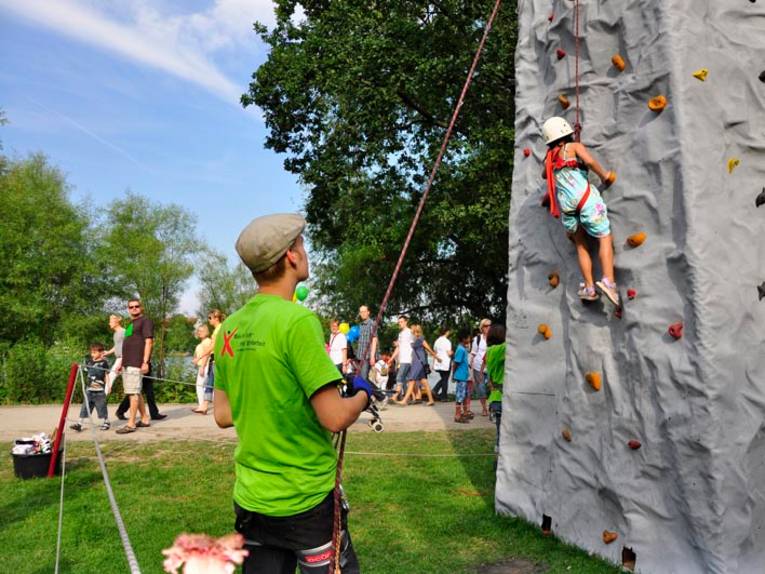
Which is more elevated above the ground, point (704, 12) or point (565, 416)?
point (704, 12)

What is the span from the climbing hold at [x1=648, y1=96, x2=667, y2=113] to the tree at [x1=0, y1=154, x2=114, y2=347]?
32.1m

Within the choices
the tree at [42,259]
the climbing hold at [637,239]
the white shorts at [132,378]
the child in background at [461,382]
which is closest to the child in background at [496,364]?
the climbing hold at [637,239]

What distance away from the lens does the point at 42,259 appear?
34.8 m

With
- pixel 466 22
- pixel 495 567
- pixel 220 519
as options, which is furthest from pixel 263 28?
pixel 495 567

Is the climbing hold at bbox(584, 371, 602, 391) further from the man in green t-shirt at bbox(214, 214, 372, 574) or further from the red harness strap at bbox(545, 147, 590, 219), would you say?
the man in green t-shirt at bbox(214, 214, 372, 574)

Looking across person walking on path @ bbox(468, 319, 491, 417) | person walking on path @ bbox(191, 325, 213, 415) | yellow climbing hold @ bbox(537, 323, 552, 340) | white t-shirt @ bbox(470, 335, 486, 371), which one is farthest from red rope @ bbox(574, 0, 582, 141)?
white t-shirt @ bbox(470, 335, 486, 371)

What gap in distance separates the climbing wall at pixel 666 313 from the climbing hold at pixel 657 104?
14mm

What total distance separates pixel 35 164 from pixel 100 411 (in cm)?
2999

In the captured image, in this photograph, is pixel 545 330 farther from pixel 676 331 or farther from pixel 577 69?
pixel 577 69

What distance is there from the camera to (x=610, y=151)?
5457 millimetres

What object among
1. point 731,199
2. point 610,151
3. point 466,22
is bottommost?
point 731,199

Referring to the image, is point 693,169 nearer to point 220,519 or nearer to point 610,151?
point 610,151

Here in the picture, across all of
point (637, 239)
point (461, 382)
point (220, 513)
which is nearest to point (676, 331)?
point (637, 239)

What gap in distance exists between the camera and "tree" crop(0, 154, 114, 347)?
32.5 m
